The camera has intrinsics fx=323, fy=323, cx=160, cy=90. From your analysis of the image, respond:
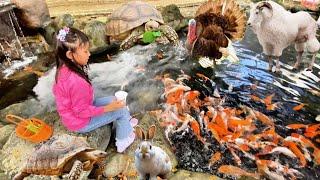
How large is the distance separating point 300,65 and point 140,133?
4360mm

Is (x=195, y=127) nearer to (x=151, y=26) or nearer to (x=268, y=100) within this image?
(x=268, y=100)

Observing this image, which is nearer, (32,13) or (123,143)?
(123,143)

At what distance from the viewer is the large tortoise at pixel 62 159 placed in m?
3.45

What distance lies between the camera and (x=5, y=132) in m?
4.34

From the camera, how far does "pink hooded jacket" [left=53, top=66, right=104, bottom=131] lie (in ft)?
11.4

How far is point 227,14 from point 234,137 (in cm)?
207

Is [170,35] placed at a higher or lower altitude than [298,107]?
higher

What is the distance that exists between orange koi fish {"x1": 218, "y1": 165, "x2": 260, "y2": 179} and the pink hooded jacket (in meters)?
1.64

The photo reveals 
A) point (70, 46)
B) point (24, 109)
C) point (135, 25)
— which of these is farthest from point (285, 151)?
point (135, 25)

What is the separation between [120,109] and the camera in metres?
3.87

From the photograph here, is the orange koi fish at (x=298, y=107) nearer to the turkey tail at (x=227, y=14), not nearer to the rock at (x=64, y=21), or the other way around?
the turkey tail at (x=227, y=14)

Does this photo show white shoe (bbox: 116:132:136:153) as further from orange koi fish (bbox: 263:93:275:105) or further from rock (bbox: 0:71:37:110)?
rock (bbox: 0:71:37:110)

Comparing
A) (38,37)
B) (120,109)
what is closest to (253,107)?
(120,109)

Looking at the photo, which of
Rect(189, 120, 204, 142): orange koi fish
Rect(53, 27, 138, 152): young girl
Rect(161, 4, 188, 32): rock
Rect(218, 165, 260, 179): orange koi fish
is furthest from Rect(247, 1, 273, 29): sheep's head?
Rect(161, 4, 188, 32): rock
